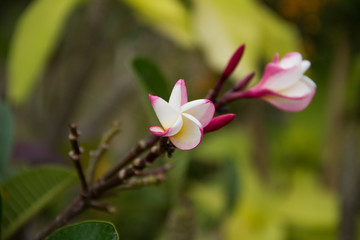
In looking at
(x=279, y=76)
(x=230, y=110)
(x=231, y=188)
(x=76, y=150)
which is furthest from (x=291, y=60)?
(x=230, y=110)

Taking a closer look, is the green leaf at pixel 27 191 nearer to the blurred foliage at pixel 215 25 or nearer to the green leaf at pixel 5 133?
the green leaf at pixel 5 133

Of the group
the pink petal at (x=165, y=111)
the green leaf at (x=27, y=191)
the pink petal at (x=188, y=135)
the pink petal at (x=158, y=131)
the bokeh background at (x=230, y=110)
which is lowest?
the bokeh background at (x=230, y=110)

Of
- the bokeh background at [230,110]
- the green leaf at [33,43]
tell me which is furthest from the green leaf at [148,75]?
the green leaf at [33,43]

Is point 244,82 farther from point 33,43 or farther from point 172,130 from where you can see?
point 33,43

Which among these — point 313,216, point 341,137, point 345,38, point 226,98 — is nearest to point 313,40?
point 345,38

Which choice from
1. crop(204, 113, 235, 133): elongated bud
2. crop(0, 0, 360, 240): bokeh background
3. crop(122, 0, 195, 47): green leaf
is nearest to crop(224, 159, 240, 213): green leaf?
crop(0, 0, 360, 240): bokeh background

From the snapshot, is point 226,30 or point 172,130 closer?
point 172,130

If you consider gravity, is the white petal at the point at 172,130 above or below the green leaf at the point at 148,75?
above

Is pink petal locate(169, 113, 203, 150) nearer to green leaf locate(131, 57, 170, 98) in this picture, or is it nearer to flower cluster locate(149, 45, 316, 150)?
flower cluster locate(149, 45, 316, 150)
